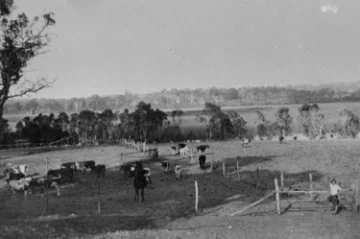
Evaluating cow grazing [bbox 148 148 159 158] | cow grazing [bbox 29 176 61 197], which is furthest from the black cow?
cow grazing [bbox 148 148 159 158]

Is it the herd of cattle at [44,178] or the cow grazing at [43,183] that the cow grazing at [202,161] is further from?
the cow grazing at [43,183]

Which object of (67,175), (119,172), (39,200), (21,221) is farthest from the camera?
(119,172)

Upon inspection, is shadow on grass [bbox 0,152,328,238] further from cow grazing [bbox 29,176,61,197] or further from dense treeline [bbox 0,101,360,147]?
dense treeline [bbox 0,101,360,147]

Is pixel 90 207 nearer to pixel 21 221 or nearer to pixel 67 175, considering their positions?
pixel 21 221

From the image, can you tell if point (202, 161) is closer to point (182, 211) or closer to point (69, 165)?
point (69, 165)

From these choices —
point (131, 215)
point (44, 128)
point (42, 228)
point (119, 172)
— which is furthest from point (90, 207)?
point (44, 128)

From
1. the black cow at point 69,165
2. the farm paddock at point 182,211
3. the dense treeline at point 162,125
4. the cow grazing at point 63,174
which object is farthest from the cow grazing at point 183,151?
the dense treeline at point 162,125

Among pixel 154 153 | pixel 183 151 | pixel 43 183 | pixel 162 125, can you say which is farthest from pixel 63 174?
pixel 162 125

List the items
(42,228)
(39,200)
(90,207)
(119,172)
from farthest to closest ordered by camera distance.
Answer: (119,172), (39,200), (90,207), (42,228)
